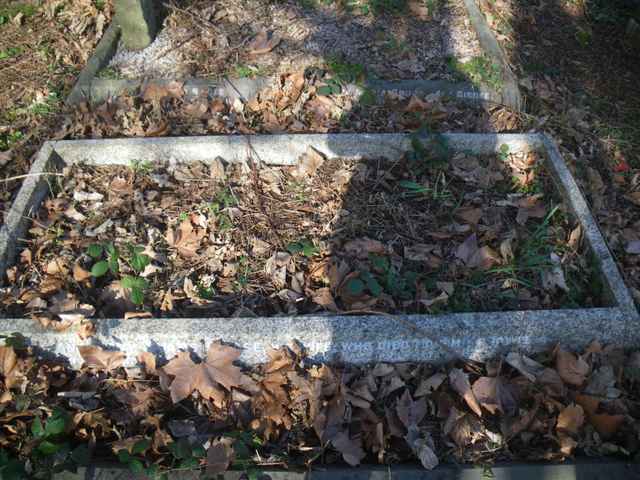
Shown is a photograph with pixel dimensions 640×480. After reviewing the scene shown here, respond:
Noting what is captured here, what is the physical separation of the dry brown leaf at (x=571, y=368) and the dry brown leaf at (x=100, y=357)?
1.87 meters

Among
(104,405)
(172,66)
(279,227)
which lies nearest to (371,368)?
(279,227)

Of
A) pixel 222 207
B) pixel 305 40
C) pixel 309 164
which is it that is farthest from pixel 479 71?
pixel 222 207

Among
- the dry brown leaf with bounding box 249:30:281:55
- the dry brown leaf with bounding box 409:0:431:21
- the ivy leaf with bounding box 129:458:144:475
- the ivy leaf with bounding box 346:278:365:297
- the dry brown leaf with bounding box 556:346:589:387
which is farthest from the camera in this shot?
the dry brown leaf with bounding box 409:0:431:21

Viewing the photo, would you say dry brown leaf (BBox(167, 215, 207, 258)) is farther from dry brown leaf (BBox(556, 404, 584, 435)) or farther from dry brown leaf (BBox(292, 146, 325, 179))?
dry brown leaf (BBox(556, 404, 584, 435))

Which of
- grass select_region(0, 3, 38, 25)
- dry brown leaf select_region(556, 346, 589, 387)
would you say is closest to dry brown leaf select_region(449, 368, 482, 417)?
dry brown leaf select_region(556, 346, 589, 387)

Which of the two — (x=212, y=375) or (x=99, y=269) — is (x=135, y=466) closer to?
(x=212, y=375)

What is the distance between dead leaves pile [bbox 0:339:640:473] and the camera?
6.33 ft

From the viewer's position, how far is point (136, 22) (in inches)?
136

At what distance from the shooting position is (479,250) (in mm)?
2430

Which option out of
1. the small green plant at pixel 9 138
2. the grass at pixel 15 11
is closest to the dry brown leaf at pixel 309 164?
the small green plant at pixel 9 138

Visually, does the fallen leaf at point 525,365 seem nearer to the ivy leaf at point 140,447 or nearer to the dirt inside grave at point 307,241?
the dirt inside grave at point 307,241

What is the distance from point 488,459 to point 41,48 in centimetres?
426

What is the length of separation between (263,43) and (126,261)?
1.93 m

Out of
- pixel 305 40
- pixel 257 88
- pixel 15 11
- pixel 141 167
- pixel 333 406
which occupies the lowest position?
pixel 333 406
